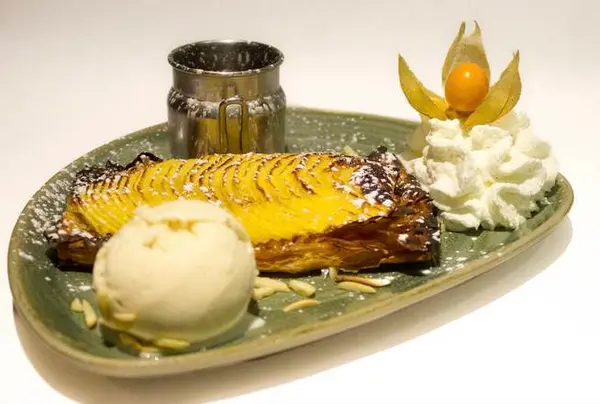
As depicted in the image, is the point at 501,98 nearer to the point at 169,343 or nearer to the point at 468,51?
the point at 468,51

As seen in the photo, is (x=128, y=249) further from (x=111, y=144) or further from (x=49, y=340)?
(x=111, y=144)

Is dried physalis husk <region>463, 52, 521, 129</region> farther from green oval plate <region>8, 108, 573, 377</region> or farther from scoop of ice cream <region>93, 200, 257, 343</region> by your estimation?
scoop of ice cream <region>93, 200, 257, 343</region>

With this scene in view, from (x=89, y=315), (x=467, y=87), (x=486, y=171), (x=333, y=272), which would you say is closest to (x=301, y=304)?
(x=333, y=272)

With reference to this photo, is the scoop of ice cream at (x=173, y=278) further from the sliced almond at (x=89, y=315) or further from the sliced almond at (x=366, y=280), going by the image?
the sliced almond at (x=366, y=280)

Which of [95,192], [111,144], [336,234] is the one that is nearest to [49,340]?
[95,192]

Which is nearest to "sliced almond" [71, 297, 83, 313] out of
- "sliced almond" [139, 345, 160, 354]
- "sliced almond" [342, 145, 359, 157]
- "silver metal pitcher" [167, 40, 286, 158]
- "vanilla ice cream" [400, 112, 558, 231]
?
"sliced almond" [139, 345, 160, 354]

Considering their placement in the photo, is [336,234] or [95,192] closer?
[336,234]
